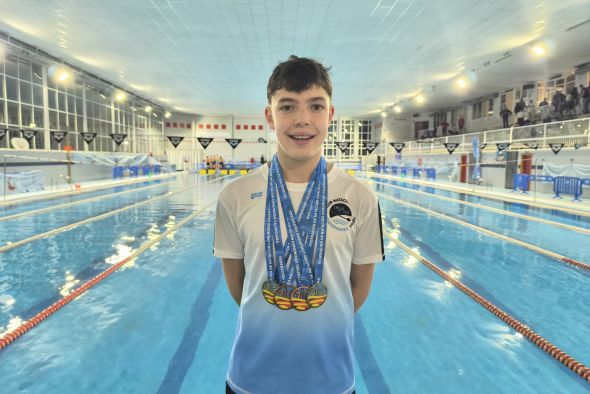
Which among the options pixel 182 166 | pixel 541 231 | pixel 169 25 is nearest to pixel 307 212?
pixel 541 231

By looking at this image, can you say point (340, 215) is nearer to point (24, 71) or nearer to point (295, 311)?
point (295, 311)

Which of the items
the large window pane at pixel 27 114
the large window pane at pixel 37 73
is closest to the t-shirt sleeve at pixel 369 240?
the large window pane at pixel 27 114

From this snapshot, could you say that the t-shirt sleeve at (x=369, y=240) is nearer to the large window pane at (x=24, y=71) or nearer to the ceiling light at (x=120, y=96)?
the large window pane at (x=24, y=71)

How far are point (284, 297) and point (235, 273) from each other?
1.10 feet

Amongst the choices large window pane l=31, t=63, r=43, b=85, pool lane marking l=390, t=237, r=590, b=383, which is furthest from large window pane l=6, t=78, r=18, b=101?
pool lane marking l=390, t=237, r=590, b=383

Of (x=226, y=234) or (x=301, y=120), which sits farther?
(x=226, y=234)

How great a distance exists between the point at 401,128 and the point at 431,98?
36.1 ft

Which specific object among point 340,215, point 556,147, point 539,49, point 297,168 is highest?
point 539,49

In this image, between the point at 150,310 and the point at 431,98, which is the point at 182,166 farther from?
the point at 150,310

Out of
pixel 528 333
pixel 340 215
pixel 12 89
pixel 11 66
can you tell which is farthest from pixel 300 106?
pixel 11 66

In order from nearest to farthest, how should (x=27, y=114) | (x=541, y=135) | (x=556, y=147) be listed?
(x=556, y=147), (x=541, y=135), (x=27, y=114)

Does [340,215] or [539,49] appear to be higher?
[539,49]

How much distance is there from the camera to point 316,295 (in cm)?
128

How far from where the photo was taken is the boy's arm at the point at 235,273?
1510 millimetres
